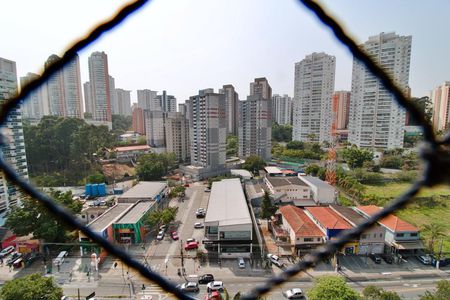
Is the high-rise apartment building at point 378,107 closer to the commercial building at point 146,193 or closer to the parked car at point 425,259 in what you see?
the parked car at point 425,259

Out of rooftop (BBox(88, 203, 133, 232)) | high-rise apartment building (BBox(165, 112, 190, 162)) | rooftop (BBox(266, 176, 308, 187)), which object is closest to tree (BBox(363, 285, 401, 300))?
rooftop (BBox(88, 203, 133, 232))

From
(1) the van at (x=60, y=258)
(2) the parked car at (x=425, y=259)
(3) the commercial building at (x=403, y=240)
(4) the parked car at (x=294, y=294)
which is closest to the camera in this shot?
(4) the parked car at (x=294, y=294)

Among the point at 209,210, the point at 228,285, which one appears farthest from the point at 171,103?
the point at 228,285

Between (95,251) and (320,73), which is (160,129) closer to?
(320,73)

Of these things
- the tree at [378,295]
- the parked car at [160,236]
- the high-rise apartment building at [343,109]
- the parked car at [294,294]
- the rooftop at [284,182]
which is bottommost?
the parked car at [294,294]

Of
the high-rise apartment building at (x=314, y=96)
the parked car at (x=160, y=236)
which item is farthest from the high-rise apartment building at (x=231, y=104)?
the parked car at (x=160, y=236)

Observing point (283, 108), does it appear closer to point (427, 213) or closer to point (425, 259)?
point (427, 213)

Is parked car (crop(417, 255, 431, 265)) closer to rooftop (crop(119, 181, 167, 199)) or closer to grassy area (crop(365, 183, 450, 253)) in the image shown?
grassy area (crop(365, 183, 450, 253))
